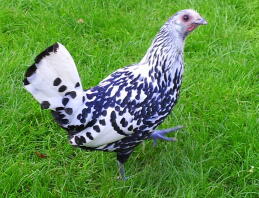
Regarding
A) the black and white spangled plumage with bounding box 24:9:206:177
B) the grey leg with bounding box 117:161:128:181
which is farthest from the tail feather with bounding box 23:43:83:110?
the grey leg with bounding box 117:161:128:181

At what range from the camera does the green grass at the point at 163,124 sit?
2.68 meters

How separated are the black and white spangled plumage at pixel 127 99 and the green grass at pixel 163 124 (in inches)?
15.0

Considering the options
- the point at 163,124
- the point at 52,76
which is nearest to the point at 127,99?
the point at 52,76

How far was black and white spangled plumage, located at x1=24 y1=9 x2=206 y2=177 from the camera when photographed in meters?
2.36

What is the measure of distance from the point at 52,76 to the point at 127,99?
1.44ft

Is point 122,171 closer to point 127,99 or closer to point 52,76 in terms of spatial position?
point 127,99

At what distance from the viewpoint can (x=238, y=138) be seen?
2881 mm

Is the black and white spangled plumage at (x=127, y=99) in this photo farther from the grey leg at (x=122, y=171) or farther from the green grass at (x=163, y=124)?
the green grass at (x=163, y=124)

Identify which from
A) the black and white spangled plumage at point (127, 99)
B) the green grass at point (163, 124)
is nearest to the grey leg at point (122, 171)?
the green grass at point (163, 124)

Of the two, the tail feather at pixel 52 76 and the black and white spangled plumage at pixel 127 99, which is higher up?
the tail feather at pixel 52 76

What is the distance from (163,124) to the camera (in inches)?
122

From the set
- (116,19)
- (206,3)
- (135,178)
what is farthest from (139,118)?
(206,3)

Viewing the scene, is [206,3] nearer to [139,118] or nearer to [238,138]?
[238,138]

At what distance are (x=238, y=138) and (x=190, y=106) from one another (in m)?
0.45
